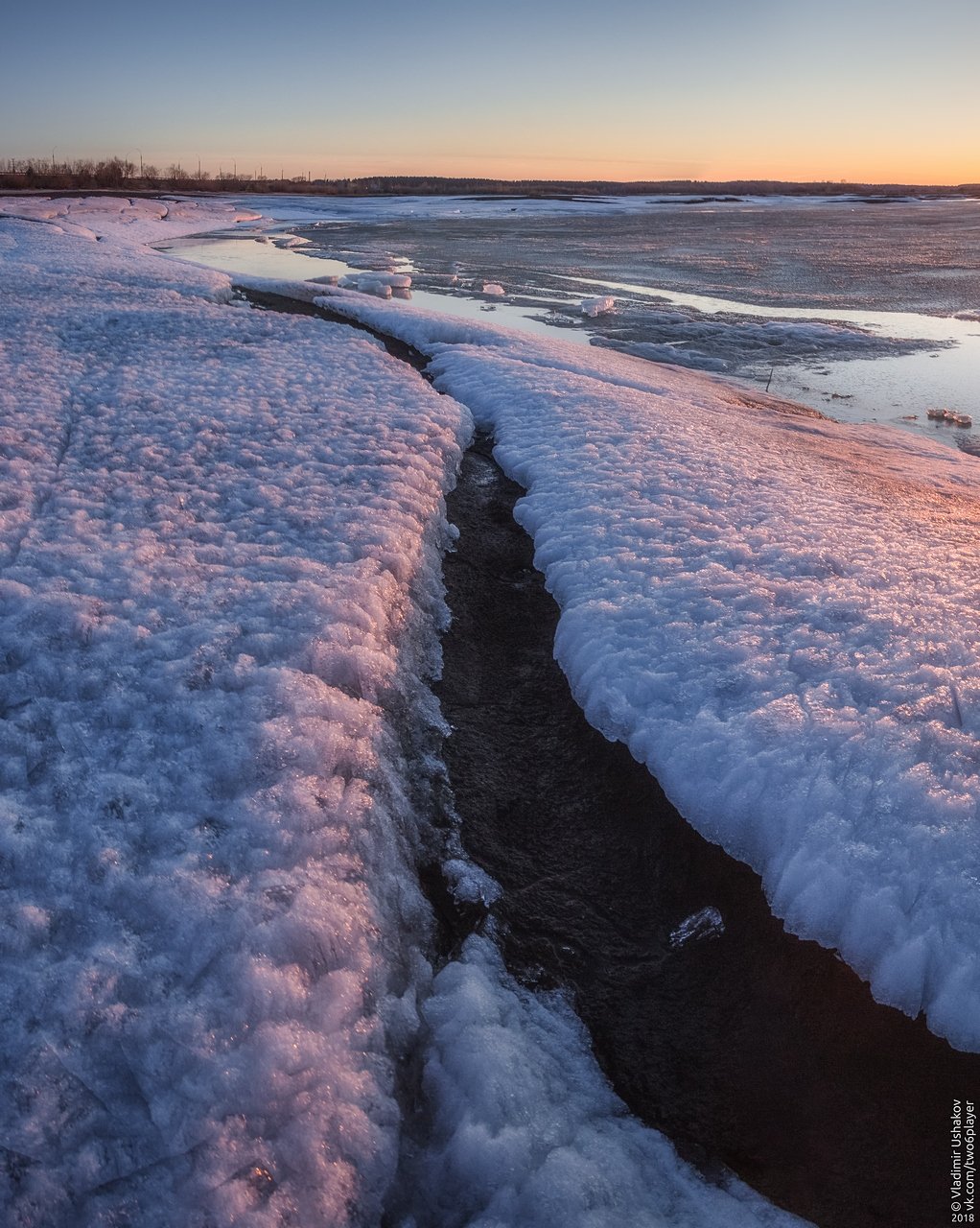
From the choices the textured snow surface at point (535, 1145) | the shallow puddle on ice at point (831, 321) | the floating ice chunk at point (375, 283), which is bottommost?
the textured snow surface at point (535, 1145)

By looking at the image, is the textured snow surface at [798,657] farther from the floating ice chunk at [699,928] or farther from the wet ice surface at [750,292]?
the wet ice surface at [750,292]

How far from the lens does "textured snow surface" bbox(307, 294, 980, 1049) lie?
3330 mm

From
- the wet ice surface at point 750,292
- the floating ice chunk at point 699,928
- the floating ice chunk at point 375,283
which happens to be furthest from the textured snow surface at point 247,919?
the floating ice chunk at point 375,283

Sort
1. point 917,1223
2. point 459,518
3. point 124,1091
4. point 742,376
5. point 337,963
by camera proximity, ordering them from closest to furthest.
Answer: point 124,1091, point 917,1223, point 337,963, point 459,518, point 742,376

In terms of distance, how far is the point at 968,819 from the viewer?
346 centimetres

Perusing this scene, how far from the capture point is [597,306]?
1916cm

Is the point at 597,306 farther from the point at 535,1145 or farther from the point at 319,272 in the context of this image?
the point at 535,1145

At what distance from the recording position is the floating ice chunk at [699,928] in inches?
145

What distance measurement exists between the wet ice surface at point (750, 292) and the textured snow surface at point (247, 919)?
32.5ft

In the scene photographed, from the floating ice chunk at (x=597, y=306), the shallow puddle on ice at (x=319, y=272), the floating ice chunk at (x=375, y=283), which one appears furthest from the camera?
the floating ice chunk at (x=375, y=283)

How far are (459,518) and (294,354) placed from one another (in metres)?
5.56

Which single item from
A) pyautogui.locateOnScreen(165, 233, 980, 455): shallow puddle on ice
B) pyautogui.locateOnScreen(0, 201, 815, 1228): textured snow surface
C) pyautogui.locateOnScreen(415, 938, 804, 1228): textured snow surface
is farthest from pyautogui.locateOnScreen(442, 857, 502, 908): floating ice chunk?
pyautogui.locateOnScreen(165, 233, 980, 455): shallow puddle on ice

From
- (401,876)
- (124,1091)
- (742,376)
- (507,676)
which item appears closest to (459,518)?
(507,676)

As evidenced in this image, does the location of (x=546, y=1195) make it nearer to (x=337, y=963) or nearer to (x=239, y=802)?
(x=337, y=963)
